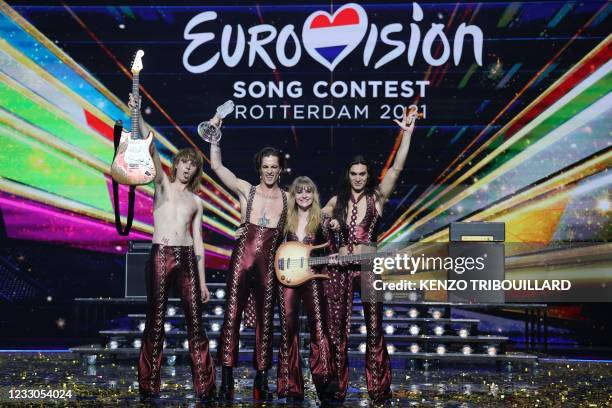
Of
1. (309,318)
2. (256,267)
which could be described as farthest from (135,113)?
(309,318)

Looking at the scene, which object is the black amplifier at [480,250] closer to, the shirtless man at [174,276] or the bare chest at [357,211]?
the bare chest at [357,211]

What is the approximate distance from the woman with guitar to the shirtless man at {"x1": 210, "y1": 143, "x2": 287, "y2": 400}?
0.30 feet

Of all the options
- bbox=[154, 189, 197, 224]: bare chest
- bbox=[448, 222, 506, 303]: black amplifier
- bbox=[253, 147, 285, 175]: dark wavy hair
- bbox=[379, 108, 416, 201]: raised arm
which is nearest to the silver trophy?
bbox=[253, 147, 285, 175]: dark wavy hair

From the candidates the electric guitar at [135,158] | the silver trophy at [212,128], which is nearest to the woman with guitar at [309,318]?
the silver trophy at [212,128]

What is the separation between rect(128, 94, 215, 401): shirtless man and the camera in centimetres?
550

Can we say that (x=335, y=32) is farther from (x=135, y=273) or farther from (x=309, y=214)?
(x=309, y=214)

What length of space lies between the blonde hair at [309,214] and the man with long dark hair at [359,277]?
0.42 ft

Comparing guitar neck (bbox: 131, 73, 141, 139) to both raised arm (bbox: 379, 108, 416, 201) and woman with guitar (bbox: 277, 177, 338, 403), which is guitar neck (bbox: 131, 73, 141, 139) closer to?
woman with guitar (bbox: 277, 177, 338, 403)

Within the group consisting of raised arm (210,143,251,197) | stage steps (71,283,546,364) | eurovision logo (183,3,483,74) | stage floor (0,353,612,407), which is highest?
eurovision logo (183,3,483,74)

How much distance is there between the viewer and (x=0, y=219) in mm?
8656

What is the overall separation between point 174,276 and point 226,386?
71 cm

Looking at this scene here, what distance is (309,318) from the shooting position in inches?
218

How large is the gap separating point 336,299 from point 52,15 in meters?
4.63

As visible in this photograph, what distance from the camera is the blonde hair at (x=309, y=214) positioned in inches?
219
